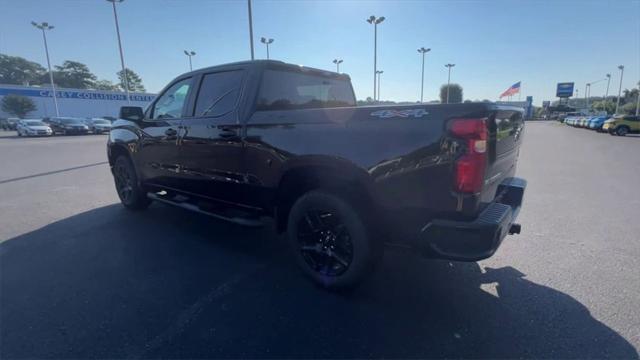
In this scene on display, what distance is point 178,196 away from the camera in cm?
457

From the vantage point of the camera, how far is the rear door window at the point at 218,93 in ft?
11.8

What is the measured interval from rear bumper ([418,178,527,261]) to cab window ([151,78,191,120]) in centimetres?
338

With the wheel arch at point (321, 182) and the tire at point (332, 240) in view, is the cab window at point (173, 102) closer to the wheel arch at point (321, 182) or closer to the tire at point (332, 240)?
the wheel arch at point (321, 182)

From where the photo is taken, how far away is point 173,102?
443 cm

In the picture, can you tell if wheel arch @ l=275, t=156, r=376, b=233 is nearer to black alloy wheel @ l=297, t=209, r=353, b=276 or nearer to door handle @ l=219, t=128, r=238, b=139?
black alloy wheel @ l=297, t=209, r=353, b=276

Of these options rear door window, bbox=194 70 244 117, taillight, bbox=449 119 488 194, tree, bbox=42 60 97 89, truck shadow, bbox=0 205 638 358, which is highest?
tree, bbox=42 60 97 89

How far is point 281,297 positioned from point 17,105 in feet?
195

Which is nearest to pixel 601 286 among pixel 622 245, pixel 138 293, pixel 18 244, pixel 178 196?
pixel 622 245

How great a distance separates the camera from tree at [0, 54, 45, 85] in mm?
80812

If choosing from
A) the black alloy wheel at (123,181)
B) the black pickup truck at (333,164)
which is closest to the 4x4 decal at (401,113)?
the black pickup truck at (333,164)

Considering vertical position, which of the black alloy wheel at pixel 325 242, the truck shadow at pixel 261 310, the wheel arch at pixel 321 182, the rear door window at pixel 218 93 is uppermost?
the rear door window at pixel 218 93

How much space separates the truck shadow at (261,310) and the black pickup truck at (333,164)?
1.50 feet

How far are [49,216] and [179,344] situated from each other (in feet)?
14.5

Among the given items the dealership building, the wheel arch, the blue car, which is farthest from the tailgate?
the dealership building
